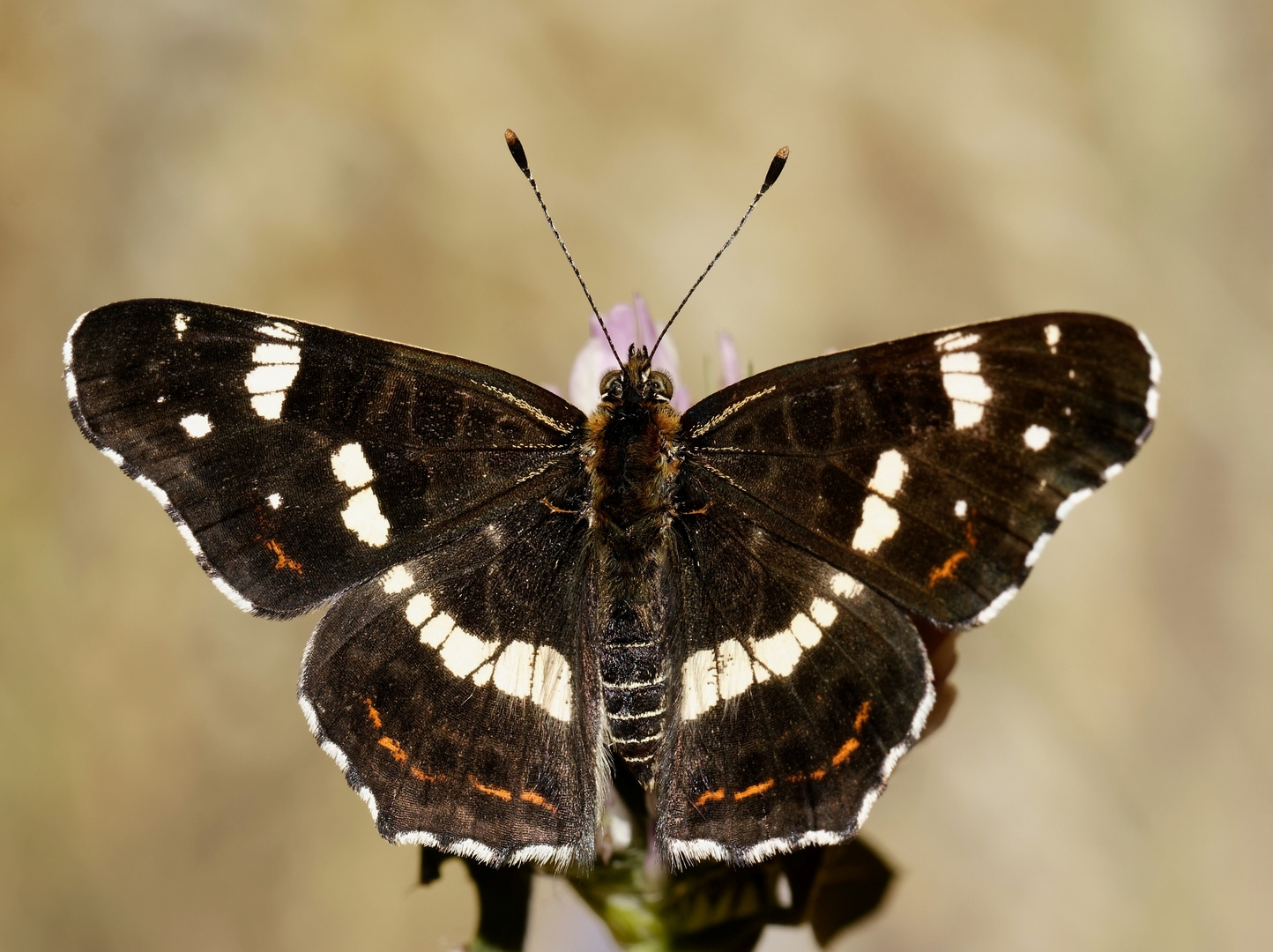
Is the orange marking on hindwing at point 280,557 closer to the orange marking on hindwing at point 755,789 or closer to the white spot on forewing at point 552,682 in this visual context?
the white spot on forewing at point 552,682

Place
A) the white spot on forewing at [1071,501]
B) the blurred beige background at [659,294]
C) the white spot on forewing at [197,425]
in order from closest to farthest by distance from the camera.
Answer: the white spot on forewing at [1071,501]
the white spot on forewing at [197,425]
the blurred beige background at [659,294]

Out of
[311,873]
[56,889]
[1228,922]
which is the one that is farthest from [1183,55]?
[56,889]

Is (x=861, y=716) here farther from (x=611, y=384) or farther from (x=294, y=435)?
(x=294, y=435)

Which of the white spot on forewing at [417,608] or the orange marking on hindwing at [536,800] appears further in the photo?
the white spot on forewing at [417,608]

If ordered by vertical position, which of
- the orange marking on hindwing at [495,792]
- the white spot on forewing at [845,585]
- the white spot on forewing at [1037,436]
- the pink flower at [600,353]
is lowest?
the orange marking on hindwing at [495,792]

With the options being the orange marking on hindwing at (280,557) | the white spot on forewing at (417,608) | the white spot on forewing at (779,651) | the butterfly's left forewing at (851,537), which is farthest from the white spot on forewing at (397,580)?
the white spot on forewing at (779,651)

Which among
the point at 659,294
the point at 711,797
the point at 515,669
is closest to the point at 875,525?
the point at 711,797
